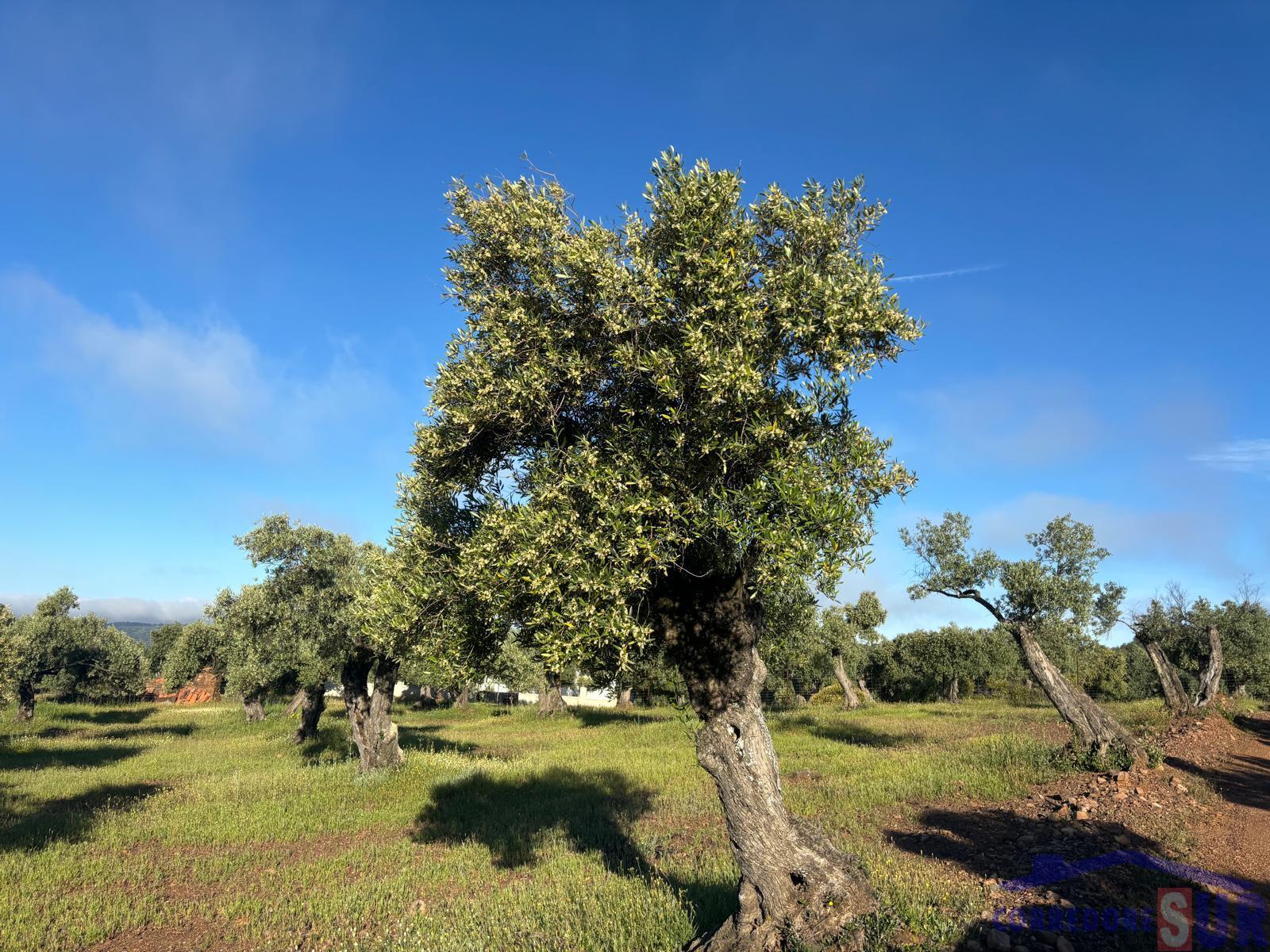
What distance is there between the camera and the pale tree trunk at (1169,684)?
33.2 metres

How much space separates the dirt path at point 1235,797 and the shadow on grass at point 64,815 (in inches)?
1125

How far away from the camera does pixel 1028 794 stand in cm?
1828

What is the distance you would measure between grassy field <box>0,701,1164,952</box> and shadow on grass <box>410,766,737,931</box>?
0.31ft

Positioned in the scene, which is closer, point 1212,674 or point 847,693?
point 1212,674

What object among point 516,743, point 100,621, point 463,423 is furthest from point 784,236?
point 100,621

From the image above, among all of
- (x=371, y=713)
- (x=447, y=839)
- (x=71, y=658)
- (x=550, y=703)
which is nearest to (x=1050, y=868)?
(x=447, y=839)

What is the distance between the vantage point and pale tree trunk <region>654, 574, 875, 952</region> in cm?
908

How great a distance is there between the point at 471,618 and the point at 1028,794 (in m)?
17.3

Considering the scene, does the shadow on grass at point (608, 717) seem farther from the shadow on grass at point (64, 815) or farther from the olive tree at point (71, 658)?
the olive tree at point (71, 658)

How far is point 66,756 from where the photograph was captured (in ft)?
117

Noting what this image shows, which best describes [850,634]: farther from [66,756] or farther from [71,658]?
[71,658]

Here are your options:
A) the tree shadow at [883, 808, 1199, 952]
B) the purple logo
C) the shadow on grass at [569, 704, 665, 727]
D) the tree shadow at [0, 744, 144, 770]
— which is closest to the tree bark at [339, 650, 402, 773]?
the tree shadow at [0, 744, 144, 770]

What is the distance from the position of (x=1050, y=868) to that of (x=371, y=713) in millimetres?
25139

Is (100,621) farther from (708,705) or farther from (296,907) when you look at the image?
(708,705)
